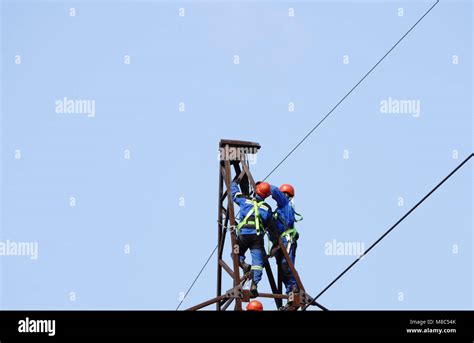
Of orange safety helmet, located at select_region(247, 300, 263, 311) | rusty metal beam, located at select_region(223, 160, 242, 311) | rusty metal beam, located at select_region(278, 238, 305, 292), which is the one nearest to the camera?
orange safety helmet, located at select_region(247, 300, 263, 311)

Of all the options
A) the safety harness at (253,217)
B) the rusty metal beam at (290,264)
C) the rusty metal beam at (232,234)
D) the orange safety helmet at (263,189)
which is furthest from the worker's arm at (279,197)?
the rusty metal beam at (232,234)

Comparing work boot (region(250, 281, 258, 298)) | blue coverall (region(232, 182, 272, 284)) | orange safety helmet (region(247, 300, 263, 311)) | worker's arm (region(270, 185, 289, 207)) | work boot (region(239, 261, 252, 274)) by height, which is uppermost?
worker's arm (region(270, 185, 289, 207))

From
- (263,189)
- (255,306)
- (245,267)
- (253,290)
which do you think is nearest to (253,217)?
(263,189)

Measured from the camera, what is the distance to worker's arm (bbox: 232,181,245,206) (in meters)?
21.1

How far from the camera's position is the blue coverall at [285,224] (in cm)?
2100

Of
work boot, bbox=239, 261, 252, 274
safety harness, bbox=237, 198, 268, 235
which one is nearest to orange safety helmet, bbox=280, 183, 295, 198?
safety harness, bbox=237, 198, 268, 235

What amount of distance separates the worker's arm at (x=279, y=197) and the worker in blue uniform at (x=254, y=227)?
7.0 inches

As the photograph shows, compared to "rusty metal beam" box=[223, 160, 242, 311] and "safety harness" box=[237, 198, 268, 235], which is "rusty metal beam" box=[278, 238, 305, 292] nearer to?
"safety harness" box=[237, 198, 268, 235]

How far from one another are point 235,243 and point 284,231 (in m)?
0.97

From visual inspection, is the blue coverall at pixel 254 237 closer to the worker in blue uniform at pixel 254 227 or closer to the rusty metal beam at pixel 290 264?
the worker in blue uniform at pixel 254 227

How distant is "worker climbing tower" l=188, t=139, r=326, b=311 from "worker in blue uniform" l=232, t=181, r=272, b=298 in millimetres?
176
